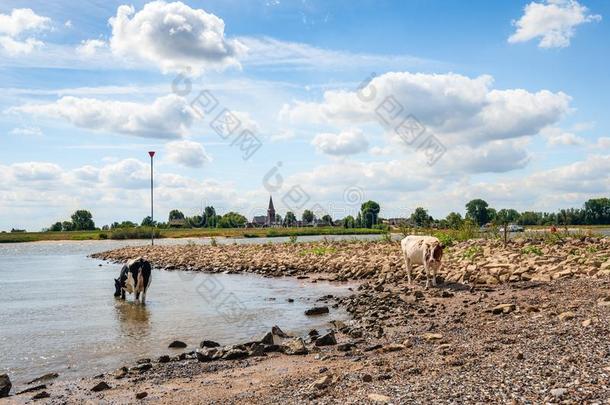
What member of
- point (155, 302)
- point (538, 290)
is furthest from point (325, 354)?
point (155, 302)

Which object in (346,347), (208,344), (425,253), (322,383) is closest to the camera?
(322,383)

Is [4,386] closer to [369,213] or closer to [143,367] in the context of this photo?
[143,367]

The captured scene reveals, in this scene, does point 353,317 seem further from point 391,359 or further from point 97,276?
point 97,276

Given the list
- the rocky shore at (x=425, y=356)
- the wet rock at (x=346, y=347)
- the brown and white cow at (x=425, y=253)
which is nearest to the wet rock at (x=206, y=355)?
the rocky shore at (x=425, y=356)

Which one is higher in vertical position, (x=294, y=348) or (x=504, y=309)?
(x=504, y=309)

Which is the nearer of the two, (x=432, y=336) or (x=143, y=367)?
(x=143, y=367)

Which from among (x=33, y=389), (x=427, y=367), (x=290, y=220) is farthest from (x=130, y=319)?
(x=290, y=220)

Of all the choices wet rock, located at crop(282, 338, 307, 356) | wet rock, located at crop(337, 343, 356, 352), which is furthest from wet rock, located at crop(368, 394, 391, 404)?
wet rock, located at crop(282, 338, 307, 356)

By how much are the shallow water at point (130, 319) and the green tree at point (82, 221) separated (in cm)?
11318

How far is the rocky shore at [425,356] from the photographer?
630 cm

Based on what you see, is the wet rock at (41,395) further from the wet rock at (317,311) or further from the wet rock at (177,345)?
the wet rock at (317,311)

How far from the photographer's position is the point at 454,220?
3155cm

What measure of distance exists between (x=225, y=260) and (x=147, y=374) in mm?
23194

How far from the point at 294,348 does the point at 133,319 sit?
6.80 metres
